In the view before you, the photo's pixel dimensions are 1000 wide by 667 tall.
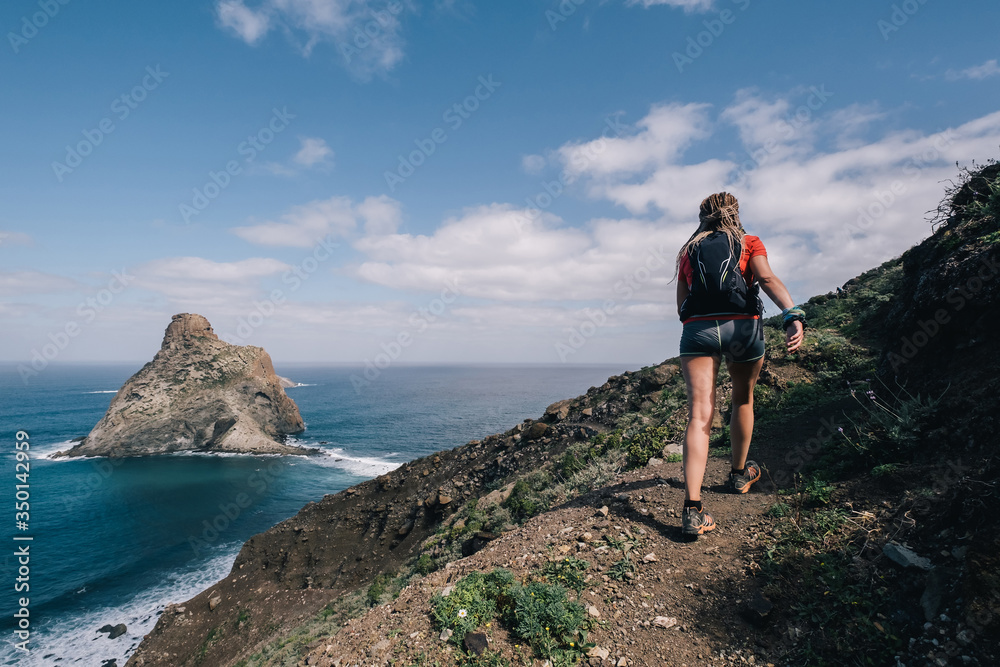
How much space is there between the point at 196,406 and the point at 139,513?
1158 inches

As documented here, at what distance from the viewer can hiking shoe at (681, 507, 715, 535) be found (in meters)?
4.16

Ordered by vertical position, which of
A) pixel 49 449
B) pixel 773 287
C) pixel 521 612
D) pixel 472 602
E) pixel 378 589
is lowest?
pixel 49 449

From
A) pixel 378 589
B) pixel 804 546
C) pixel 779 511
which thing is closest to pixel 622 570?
pixel 804 546

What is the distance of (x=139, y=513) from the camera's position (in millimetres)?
39969

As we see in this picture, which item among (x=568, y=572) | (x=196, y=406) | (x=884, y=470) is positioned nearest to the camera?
(x=884, y=470)

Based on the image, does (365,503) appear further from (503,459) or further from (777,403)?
(777,403)

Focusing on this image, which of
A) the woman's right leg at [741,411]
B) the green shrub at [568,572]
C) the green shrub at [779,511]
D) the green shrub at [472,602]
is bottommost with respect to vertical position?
the green shrub at [472,602]

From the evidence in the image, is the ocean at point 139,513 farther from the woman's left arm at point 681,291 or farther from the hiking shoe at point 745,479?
the woman's left arm at point 681,291

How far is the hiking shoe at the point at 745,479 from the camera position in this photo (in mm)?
4914

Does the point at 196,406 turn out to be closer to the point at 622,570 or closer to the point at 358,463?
the point at 358,463

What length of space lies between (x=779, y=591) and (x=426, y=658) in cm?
309

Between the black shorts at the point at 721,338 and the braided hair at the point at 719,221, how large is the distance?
717mm

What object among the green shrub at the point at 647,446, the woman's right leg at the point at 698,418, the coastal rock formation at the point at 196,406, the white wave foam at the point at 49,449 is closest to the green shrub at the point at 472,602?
the woman's right leg at the point at 698,418

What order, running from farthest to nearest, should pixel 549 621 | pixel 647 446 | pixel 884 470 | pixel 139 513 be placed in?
pixel 139 513 < pixel 647 446 < pixel 884 470 < pixel 549 621
